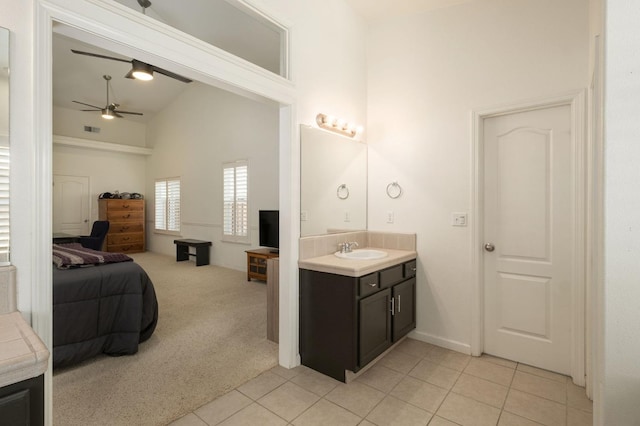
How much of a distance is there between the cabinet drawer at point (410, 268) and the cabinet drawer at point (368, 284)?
1.79 feet

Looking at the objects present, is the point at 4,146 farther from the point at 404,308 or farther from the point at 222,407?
the point at 404,308

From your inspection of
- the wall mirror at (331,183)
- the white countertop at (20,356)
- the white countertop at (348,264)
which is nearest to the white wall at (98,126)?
the wall mirror at (331,183)

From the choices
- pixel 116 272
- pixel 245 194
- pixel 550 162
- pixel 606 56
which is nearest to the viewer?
pixel 606 56

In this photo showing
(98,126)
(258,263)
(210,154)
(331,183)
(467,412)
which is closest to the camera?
(467,412)

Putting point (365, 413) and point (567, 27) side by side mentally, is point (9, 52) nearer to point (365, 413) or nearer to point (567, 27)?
point (365, 413)

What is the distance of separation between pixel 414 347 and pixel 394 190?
1539 mm

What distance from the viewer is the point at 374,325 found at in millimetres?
2492

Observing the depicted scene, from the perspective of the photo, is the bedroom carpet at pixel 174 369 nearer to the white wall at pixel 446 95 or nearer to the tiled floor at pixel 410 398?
the tiled floor at pixel 410 398

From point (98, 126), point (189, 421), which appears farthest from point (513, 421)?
point (98, 126)

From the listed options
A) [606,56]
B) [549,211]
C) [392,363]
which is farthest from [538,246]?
[606,56]

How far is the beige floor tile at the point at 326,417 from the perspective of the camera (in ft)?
6.41

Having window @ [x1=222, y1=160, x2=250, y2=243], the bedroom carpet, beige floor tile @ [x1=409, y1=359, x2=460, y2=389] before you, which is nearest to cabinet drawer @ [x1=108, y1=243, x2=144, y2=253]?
window @ [x1=222, y1=160, x2=250, y2=243]

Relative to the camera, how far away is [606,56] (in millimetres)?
1143

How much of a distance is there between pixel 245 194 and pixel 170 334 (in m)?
3.37
